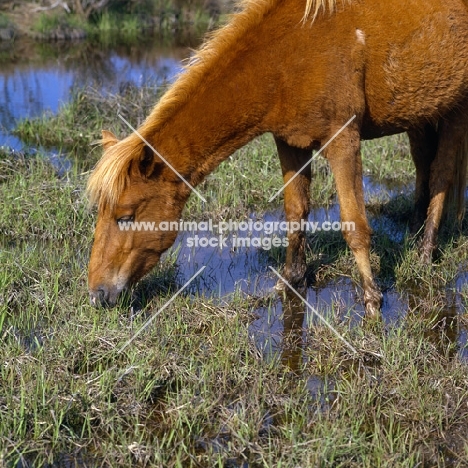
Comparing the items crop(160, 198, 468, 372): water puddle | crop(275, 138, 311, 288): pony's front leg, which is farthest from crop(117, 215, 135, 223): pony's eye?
crop(275, 138, 311, 288): pony's front leg

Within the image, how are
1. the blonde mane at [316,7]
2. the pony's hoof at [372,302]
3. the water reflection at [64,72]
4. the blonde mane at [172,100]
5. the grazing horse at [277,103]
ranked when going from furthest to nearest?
the water reflection at [64,72] < the pony's hoof at [372,302] < the blonde mane at [316,7] < the grazing horse at [277,103] < the blonde mane at [172,100]

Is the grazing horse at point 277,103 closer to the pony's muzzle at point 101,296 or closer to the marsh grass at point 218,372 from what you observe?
the pony's muzzle at point 101,296

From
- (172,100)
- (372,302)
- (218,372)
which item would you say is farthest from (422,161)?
(218,372)

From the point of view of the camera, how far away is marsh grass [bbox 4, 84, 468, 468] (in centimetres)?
344

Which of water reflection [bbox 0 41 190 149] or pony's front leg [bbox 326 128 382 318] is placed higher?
pony's front leg [bbox 326 128 382 318]

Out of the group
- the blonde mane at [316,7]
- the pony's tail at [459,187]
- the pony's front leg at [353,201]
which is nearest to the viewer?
the blonde mane at [316,7]

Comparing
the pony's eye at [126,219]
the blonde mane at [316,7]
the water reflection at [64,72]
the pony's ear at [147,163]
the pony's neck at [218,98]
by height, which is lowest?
the water reflection at [64,72]

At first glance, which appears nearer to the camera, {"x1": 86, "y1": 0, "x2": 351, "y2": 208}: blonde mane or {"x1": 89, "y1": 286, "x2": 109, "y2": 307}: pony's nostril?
{"x1": 86, "y1": 0, "x2": 351, "y2": 208}: blonde mane

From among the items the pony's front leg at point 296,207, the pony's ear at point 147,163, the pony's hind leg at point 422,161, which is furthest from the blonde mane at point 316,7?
the pony's hind leg at point 422,161

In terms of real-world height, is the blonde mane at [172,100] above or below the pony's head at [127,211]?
above

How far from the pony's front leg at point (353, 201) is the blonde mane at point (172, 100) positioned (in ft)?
2.78

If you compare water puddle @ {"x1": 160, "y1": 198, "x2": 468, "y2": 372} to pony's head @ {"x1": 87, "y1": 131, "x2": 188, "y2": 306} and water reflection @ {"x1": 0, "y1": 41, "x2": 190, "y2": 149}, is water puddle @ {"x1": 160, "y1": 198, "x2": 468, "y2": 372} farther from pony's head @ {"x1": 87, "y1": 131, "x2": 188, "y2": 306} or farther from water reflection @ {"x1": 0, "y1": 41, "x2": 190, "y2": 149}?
water reflection @ {"x1": 0, "y1": 41, "x2": 190, "y2": 149}

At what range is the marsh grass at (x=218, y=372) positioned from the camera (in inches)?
135

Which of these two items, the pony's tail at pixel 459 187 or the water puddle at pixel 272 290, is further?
the pony's tail at pixel 459 187
